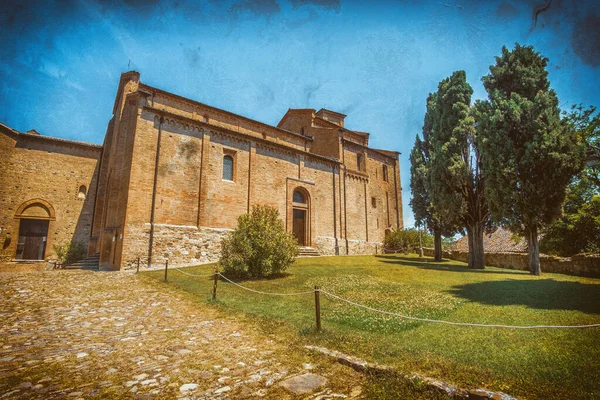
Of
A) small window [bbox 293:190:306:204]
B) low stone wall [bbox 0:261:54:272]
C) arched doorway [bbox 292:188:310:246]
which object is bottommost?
low stone wall [bbox 0:261:54:272]

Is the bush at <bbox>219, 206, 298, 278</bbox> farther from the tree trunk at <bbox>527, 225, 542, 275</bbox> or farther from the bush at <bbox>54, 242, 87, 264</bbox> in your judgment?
the bush at <bbox>54, 242, 87, 264</bbox>

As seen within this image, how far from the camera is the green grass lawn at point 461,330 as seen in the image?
3498 millimetres

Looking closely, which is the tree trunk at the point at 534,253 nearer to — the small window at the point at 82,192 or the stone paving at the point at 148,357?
the stone paving at the point at 148,357

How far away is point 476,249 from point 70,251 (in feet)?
104

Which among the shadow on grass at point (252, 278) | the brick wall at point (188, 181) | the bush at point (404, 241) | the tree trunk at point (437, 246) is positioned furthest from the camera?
the bush at point (404, 241)

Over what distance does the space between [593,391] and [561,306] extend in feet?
17.7

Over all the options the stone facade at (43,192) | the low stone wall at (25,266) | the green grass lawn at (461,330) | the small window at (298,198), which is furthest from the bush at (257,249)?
the stone facade at (43,192)

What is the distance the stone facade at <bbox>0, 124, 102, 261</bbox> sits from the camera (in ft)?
74.1

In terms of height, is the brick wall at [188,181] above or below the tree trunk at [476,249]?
above

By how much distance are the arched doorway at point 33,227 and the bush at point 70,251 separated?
1.31 meters

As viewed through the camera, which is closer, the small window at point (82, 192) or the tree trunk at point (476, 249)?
the tree trunk at point (476, 249)

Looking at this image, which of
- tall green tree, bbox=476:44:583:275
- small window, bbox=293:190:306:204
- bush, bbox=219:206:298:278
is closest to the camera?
bush, bbox=219:206:298:278

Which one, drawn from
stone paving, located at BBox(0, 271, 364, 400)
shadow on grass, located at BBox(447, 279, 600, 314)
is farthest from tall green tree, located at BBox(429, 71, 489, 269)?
stone paving, located at BBox(0, 271, 364, 400)

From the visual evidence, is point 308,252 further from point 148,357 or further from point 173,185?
point 148,357
